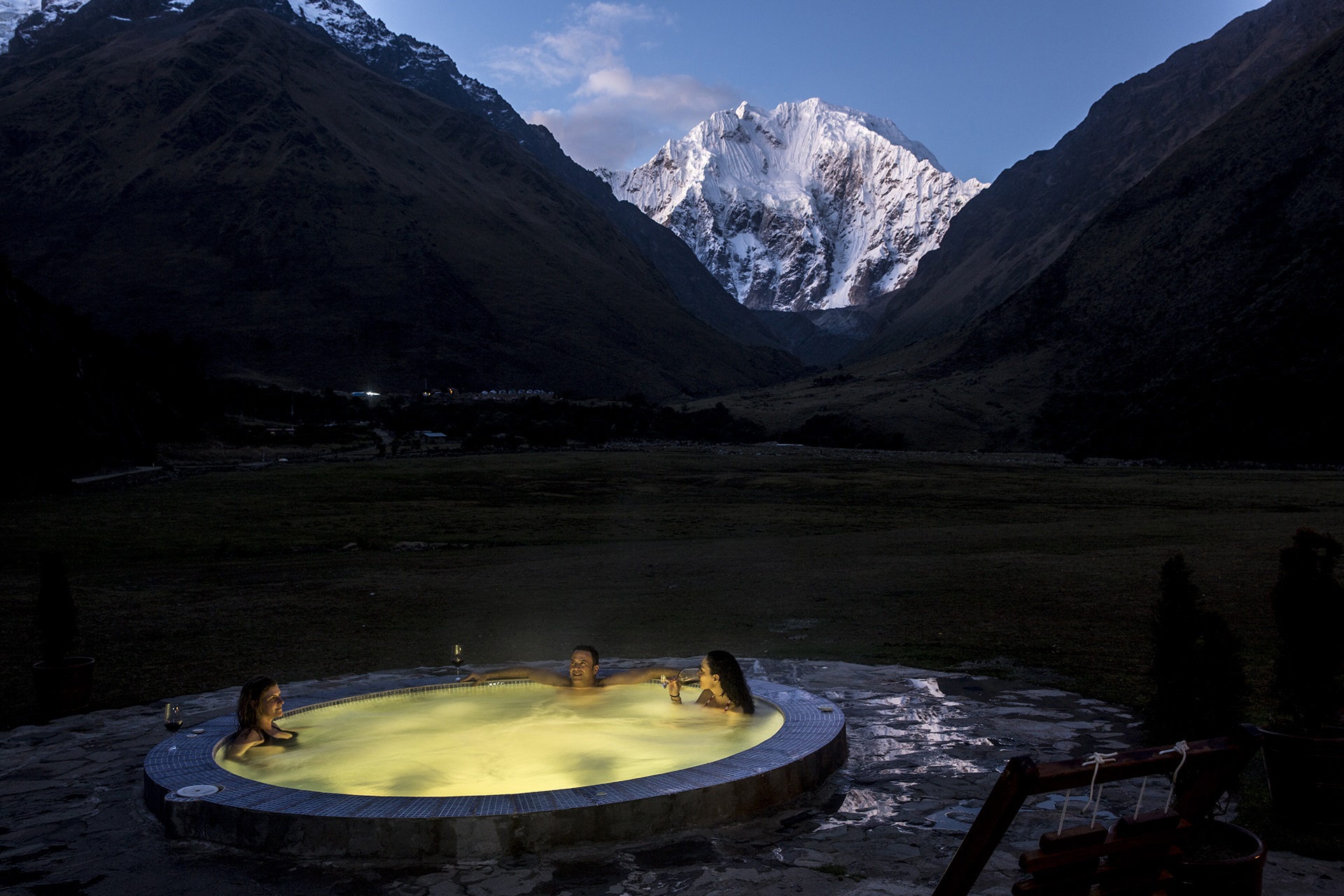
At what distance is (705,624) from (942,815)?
25.0ft

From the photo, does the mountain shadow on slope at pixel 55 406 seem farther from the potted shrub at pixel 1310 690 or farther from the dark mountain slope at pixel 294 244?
the dark mountain slope at pixel 294 244

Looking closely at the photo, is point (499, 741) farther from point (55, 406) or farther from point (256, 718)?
point (55, 406)

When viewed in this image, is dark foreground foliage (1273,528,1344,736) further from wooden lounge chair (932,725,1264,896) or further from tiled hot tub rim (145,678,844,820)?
tiled hot tub rim (145,678,844,820)

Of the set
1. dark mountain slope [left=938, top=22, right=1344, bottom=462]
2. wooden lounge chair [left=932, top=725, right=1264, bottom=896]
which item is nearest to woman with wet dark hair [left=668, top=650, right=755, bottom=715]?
wooden lounge chair [left=932, top=725, right=1264, bottom=896]

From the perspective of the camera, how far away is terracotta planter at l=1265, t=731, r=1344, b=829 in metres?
5.68

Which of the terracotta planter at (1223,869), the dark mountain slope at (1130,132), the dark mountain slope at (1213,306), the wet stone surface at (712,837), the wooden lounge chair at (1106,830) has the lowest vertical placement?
the wet stone surface at (712,837)

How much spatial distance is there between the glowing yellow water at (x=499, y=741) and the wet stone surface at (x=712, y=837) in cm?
108

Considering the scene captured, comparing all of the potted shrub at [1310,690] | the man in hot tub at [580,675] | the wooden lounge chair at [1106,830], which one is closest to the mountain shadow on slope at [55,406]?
the man in hot tub at [580,675]

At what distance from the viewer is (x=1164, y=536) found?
23.6m

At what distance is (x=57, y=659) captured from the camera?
8969mm

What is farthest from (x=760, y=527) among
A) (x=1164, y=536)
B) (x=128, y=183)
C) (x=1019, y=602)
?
(x=128, y=183)

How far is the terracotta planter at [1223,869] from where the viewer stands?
12.4 feet

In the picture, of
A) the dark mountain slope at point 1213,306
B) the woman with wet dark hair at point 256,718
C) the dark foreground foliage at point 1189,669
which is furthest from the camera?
the dark mountain slope at point 1213,306

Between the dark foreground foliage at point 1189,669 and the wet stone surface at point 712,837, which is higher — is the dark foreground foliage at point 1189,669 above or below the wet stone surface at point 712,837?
above
